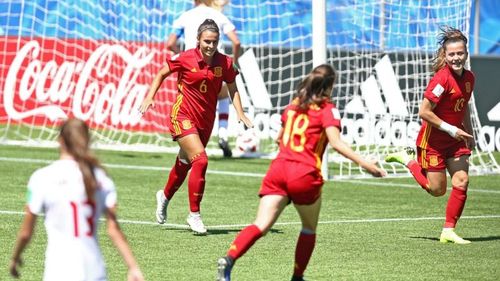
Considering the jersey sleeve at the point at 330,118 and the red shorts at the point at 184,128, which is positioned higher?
the jersey sleeve at the point at 330,118

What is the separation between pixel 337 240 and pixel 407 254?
980mm

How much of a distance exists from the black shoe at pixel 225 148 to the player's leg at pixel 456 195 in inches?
324

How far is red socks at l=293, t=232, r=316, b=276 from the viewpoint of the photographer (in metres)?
8.69

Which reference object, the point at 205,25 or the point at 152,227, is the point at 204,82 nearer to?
the point at 205,25

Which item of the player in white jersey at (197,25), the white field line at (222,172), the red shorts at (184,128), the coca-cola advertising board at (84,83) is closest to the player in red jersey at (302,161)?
the red shorts at (184,128)

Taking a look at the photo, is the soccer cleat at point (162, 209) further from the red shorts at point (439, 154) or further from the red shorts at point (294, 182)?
the red shorts at point (294, 182)

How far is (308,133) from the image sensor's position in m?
8.59

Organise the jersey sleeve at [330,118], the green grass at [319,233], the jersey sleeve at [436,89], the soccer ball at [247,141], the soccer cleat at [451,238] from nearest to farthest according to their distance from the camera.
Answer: the jersey sleeve at [330,118], the green grass at [319,233], the jersey sleeve at [436,89], the soccer cleat at [451,238], the soccer ball at [247,141]

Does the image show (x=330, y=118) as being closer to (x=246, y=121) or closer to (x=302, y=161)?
(x=302, y=161)

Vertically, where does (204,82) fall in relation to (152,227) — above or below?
above

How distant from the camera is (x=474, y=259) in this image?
417 inches

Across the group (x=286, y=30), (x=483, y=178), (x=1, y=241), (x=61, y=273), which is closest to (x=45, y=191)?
(x=61, y=273)

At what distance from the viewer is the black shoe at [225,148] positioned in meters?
19.8

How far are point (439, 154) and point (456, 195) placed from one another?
40 cm
